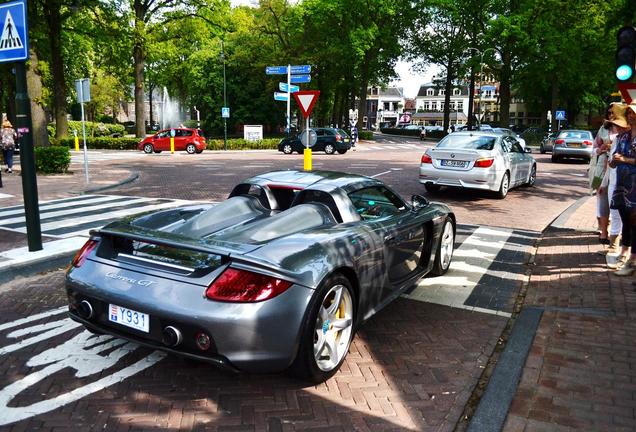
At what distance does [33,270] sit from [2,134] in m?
14.0

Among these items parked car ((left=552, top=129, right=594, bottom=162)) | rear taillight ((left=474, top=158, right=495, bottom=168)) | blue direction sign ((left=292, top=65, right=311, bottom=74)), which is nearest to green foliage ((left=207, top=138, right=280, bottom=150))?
blue direction sign ((left=292, top=65, right=311, bottom=74))

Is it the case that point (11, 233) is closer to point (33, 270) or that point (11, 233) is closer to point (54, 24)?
point (33, 270)

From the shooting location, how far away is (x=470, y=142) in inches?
471

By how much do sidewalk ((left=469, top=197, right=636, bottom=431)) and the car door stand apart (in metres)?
1.04

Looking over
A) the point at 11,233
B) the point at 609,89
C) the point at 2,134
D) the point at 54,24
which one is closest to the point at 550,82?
the point at 609,89

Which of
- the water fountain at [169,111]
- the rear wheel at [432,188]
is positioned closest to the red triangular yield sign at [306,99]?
the rear wheel at [432,188]

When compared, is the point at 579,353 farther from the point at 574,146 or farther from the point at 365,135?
the point at 365,135

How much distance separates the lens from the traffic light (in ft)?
19.5

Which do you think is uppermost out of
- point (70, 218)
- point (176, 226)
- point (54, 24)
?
point (54, 24)

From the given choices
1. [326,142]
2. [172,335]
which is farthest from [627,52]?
[326,142]

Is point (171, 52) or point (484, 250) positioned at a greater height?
point (171, 52)

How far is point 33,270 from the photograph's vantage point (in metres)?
6.16

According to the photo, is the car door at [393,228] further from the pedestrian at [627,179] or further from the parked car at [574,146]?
the parked car at [574,146]

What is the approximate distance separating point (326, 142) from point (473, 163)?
66.5 ft
